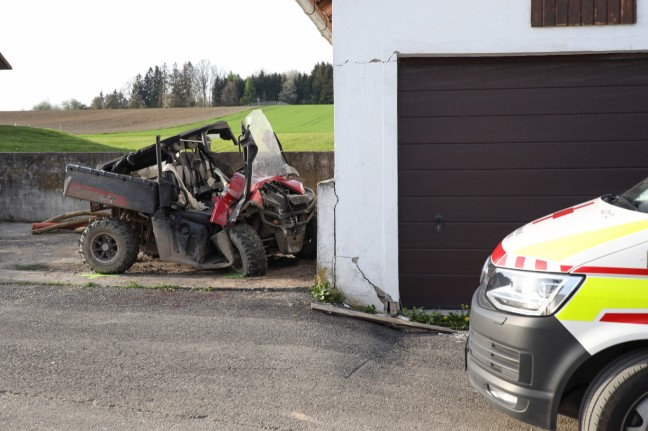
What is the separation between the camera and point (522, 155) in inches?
305

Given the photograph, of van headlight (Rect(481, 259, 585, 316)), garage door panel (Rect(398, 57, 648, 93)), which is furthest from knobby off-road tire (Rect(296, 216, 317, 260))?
van headlight (Rect(481, 259, 585, 316))

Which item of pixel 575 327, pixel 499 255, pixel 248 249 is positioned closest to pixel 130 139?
pixel 248 249

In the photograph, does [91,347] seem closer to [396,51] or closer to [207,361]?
[207,361]

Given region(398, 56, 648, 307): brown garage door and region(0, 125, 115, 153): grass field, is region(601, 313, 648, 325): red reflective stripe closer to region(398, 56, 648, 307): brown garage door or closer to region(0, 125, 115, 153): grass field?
region(398, 56, 648, 307): brown garage door

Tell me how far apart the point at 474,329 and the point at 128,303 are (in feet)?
15.1

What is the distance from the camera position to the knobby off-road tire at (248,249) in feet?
30.9

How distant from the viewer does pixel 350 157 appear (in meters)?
7.77

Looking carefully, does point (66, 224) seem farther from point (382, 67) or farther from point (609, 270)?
point (609, 270)

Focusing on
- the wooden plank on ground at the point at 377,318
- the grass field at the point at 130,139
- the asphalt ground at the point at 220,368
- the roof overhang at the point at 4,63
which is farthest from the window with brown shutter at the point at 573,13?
the roof overhang at the point at 4,63

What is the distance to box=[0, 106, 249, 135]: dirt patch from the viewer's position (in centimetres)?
5472

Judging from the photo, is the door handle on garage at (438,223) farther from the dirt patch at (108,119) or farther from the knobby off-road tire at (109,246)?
the dirt patch at (108,119)

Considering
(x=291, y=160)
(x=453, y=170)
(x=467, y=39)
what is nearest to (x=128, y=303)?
(x=453, y=170)

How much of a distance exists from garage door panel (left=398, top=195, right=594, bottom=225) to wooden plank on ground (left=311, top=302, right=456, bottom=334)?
1.02 meters

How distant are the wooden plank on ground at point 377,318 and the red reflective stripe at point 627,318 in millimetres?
3427
